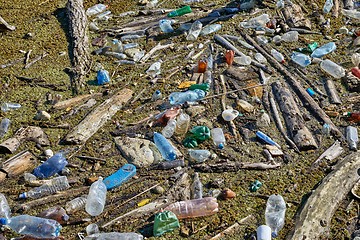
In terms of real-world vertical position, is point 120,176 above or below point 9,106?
below

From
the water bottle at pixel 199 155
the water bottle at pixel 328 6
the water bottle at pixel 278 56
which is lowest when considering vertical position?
the water bottle at pixel 328 6

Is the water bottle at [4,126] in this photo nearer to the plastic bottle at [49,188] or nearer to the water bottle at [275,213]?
the plastic bottle at [49,188]

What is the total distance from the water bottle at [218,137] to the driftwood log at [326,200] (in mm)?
1085

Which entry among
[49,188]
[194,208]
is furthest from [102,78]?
[194,208]

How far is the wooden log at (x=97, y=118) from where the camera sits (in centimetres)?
570

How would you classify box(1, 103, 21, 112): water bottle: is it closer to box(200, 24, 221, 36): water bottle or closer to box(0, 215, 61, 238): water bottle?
box(0, 215, 61, 238): water bottle

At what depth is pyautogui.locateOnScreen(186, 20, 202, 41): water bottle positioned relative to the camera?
7348 millimetres

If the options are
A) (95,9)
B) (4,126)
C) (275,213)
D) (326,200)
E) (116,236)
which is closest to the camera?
(116,236)

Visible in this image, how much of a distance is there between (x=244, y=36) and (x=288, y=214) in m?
3.24

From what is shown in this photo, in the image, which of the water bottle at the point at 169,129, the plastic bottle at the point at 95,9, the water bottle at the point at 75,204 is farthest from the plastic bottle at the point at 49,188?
the plastic bottle at the point at 95,9

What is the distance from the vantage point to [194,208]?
4.85 meters

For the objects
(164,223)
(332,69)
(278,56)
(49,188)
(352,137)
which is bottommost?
(352,137)

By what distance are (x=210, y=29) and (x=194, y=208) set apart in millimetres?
3358

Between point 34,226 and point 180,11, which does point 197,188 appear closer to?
point 34,226
